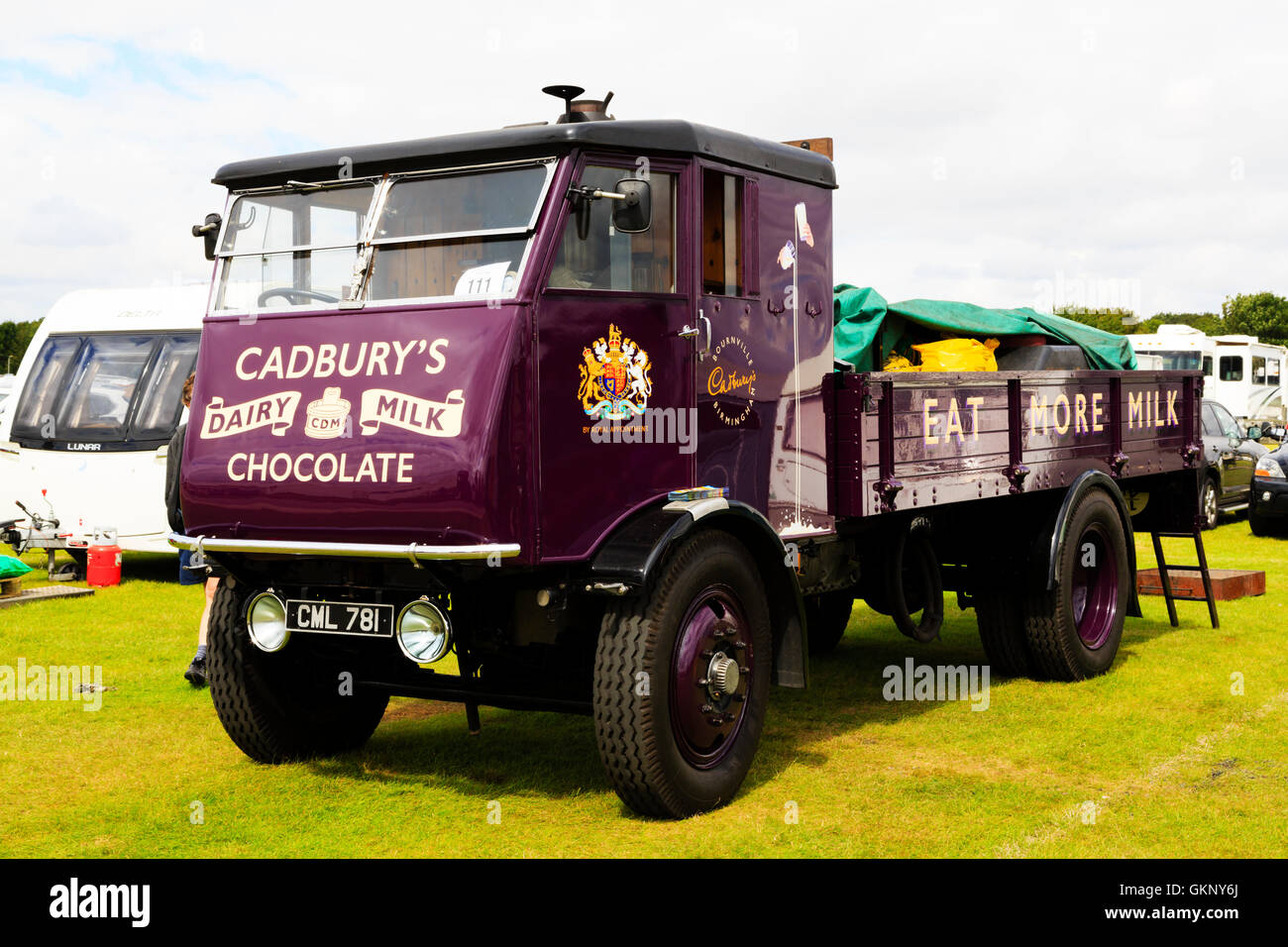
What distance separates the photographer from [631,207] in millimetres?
5457

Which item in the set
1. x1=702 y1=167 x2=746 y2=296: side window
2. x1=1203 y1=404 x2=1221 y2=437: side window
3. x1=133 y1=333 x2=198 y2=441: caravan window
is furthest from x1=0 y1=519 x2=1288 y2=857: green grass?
x1=1203 y1=404 x2=1221 y2=437: side window

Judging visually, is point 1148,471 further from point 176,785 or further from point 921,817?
point 176,785

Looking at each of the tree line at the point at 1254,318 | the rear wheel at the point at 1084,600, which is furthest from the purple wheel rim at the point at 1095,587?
the tree line at the point at 1254,318

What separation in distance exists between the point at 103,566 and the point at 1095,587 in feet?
30.4

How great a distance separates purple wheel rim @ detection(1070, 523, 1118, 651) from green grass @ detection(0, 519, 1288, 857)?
0.34 m

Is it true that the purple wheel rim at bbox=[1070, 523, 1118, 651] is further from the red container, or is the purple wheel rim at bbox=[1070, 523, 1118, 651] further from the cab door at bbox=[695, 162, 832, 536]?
the red container

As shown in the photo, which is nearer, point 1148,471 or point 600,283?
point 600,283

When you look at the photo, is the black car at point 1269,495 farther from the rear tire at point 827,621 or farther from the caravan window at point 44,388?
the caravan window at point 44,388

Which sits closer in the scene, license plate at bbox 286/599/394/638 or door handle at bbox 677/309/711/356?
license plate at bbox 286/599/394/638

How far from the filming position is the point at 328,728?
6.72 meters

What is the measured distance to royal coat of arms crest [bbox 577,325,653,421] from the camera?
5.57m

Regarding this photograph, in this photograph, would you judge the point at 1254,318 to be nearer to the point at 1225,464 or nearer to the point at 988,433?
the point at 1225,464
